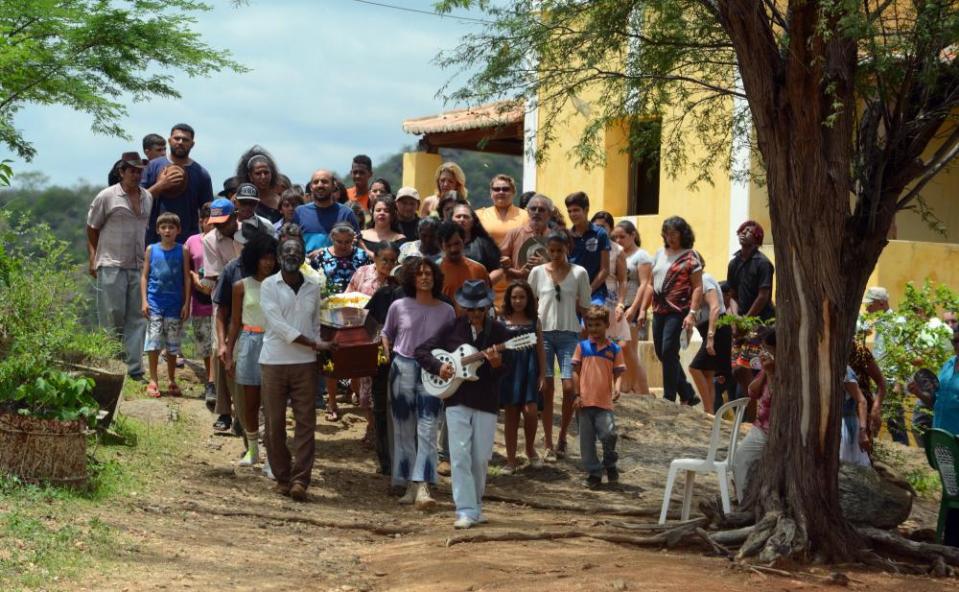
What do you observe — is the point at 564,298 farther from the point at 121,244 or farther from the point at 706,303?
the point at 121,244

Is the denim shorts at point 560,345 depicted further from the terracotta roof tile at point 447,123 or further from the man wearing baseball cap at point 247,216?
the terracotta roof tile at point 447,123

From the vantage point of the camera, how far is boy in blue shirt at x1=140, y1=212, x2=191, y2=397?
1367 centimetres

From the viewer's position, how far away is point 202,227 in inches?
562

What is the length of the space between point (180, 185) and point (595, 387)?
500 cm

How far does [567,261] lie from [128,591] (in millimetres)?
6340

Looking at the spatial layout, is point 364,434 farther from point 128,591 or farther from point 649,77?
point 128,591

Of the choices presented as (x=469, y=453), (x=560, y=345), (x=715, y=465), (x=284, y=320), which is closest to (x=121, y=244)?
(x=284, y=320)

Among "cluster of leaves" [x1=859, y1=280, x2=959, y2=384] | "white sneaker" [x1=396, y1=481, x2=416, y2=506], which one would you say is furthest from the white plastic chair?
"cluster of leaves" [x1=859, y1=280, x2=959, y2=384]

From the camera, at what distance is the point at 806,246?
9.46 metres

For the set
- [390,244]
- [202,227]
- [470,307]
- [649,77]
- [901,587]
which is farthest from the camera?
[202,227]

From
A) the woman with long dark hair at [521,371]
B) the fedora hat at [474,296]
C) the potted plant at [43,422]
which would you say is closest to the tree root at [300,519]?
the potted plant at [43,422]

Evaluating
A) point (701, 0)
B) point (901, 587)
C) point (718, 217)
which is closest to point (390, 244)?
point (701, 0)

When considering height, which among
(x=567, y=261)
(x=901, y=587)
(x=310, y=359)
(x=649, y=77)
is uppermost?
(x=649, y=77)

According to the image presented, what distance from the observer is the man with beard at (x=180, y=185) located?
14.4 metres
